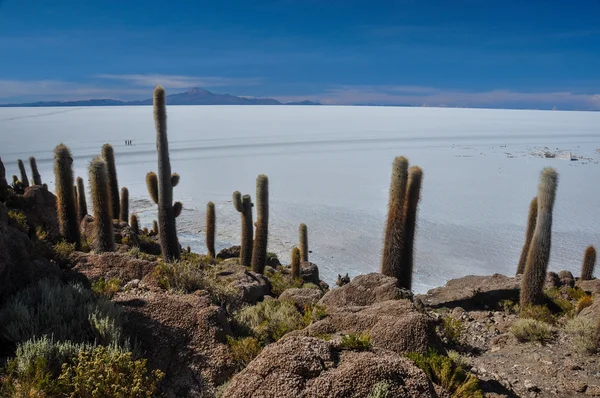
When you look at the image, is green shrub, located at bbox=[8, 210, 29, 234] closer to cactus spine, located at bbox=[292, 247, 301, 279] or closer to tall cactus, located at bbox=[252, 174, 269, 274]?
tall cactus, located at bbox=[252, 174, 269, 274]

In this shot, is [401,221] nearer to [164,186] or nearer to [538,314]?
[538,314]

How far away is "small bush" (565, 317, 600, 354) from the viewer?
6352 mm

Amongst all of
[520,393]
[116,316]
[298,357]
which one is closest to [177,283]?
[116,316]

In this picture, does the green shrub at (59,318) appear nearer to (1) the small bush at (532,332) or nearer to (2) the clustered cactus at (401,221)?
(1) the small bush at (532,332)

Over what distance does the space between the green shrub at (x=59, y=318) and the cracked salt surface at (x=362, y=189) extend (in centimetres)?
1286

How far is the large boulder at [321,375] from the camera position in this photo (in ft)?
9.07

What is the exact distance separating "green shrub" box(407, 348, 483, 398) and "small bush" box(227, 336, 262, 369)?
140 cm

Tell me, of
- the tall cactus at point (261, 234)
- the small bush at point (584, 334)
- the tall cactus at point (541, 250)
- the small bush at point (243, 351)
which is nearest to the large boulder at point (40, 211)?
the tall cactus at point (261, 234)

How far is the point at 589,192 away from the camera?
29.7m

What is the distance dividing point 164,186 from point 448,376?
10687 mm

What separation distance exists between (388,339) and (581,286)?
30.7ft

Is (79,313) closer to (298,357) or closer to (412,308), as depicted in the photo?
(298,357)

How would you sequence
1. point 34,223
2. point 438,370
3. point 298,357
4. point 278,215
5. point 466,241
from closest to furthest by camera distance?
point 298,357 < point 438,370 < point 34,223 < point 466,241 < point 278,215

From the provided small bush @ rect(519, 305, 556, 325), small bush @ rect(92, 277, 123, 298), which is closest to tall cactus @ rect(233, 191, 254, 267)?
small bush @ rect(519, 305, 556, 325)
